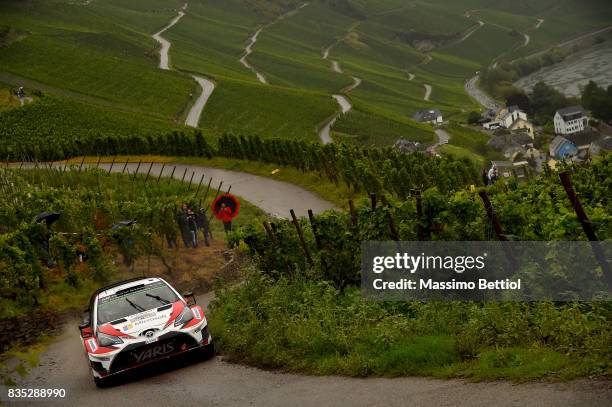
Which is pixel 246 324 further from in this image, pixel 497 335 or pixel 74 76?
pixel 74 76

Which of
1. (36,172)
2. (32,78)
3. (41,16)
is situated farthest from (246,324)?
(41,16)

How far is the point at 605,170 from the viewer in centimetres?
1608

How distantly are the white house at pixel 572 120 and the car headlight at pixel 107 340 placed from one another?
426 feet

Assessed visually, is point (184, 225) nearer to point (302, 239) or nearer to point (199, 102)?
point (302, 239)

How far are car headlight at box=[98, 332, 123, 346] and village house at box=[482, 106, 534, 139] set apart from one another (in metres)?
130

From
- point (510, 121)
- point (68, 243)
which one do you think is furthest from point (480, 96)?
point (68, 243)

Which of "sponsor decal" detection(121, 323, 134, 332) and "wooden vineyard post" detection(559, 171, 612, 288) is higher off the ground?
"wooden vineyard post" detection(559, 171, 612, 288)

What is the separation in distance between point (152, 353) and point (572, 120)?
435 ft

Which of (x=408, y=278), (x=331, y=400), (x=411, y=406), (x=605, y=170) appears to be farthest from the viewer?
(x=605, y=170)

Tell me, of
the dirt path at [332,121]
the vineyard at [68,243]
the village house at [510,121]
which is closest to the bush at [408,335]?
the vineyard at [68,243]

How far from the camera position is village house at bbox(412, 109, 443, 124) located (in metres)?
140

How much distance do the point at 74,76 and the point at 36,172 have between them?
7896 cm

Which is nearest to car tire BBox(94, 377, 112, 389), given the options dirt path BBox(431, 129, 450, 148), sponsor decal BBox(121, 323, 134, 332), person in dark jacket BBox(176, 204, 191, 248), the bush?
sponsor decal BBox(121, 323, 134, 332)

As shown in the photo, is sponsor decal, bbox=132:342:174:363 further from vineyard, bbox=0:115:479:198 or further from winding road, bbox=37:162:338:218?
vineyard, bbox=0:115:479:198
